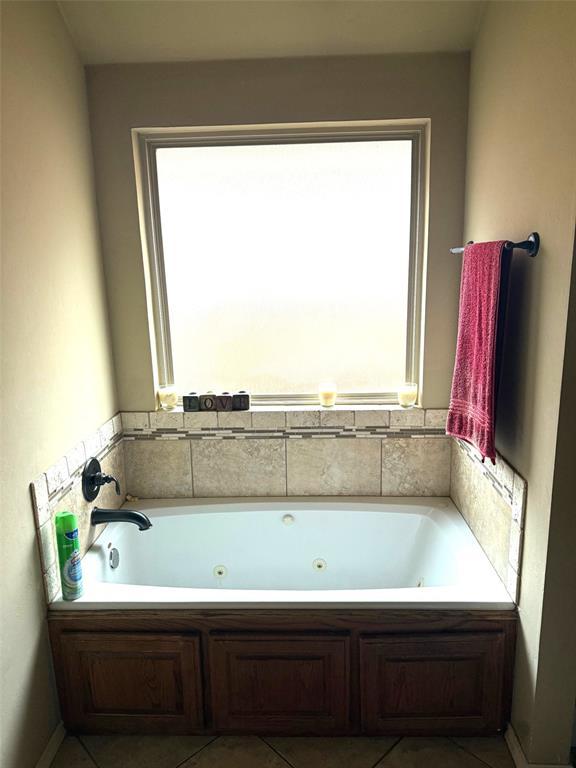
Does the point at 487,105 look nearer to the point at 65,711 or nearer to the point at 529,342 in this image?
the point at 529,342

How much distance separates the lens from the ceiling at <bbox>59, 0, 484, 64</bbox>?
186cm

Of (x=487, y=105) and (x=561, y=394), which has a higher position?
(x=487, y=105)

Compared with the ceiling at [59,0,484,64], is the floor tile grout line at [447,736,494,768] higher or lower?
lower

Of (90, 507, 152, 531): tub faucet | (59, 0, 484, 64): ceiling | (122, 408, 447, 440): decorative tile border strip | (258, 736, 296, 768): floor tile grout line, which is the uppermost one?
(59, 0, 484, 64): ceiling

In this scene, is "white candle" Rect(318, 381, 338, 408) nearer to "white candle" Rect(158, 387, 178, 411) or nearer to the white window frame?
the white window frame

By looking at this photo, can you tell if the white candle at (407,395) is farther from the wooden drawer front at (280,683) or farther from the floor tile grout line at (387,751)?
the floor tile grout line at (387,751)

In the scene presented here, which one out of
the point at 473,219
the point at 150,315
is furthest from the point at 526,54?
the point at 150,315

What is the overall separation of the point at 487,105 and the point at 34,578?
91.0 inches

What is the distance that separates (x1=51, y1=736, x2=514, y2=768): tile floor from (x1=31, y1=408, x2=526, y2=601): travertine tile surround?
0.89 metres

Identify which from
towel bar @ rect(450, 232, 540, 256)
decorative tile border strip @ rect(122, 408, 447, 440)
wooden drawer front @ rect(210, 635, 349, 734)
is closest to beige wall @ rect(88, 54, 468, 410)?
decorative tile border strip @ rect(122, 408, 447, 440)

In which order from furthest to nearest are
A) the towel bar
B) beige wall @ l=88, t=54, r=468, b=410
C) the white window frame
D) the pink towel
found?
1. the white window frame
2. beige wall @ l=88, t=54, r=468, b=410
3. the pink towel
4. the towel bar

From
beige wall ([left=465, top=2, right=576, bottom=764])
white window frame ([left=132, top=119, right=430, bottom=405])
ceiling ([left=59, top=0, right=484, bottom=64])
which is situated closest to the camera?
beige wall ([left=465, top=2, right=576, bottom=764])

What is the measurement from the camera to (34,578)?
1590mm

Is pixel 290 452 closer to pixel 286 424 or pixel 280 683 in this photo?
pixel 286 424
